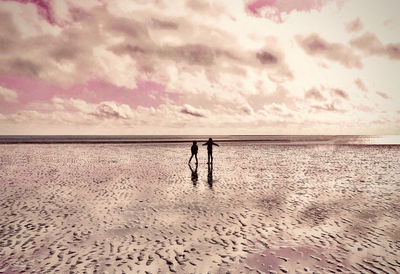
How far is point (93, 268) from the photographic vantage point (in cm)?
679

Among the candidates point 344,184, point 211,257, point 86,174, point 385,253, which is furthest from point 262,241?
point 86,174

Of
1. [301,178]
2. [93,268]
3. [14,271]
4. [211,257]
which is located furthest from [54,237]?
[301,178]

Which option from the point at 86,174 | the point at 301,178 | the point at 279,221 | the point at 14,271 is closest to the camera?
the point at 14,271

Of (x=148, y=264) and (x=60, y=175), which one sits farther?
(x=60, y=175)

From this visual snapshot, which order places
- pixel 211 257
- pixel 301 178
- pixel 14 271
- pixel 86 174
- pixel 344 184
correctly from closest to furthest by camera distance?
pixel 14 271 < pixel 211 257 < pixel 344 184 < pixel 301 178 < pixel 86 174

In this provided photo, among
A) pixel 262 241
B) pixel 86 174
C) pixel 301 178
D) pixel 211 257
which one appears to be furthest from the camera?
pixel 86 174

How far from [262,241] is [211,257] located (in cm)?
213

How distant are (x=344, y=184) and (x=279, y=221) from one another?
35.8ft

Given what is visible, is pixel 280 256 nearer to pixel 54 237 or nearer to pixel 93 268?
pixel 93 268

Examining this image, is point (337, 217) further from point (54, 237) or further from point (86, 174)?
point (86, 174)

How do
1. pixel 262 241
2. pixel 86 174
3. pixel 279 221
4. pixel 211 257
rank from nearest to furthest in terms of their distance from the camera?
1. pixel 211 257
2. pixel 262 241
3. pixel 279 221
4. pixel 86 174

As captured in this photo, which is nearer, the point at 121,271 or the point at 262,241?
the point at 121,271

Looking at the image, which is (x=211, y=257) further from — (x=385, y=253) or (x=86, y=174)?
(x=86, y=174)

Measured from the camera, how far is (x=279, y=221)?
10.6 meters
